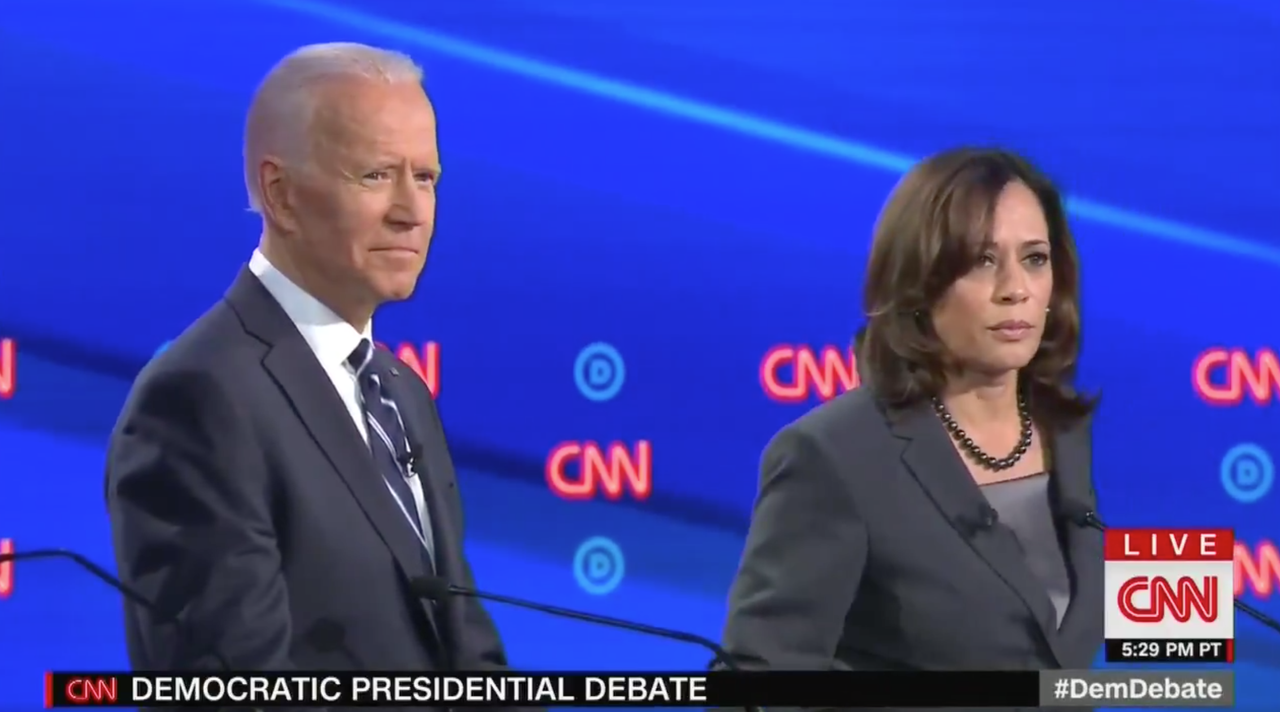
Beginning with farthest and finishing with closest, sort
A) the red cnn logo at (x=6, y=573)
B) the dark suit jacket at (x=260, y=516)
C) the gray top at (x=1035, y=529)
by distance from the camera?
the red cnn logo at (x=6, y=573) → the gray top at (x=1035, y=529) → the dark suit jacket at (x=260, y=516)

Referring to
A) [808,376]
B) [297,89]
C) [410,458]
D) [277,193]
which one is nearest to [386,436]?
[410,458]

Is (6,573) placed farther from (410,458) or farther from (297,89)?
(297,89)

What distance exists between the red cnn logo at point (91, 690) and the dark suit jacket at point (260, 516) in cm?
18

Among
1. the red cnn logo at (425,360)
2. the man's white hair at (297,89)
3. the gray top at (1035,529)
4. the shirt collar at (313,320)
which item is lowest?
the gray top at (1035,529)

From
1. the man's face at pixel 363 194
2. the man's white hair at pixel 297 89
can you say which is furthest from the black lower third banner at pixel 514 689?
the man's white hair at pixel 297 89

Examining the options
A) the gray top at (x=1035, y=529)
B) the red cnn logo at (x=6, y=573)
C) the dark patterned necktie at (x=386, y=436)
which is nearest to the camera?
the dark patterned necktie at (x=386, y=436)

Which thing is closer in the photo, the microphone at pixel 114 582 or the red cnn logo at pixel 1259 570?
the microphone at pixel 114 582

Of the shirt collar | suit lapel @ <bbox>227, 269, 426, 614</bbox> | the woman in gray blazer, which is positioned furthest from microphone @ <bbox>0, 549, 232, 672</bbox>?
the woman in gray blazer

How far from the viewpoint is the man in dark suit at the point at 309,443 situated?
7.02 feet

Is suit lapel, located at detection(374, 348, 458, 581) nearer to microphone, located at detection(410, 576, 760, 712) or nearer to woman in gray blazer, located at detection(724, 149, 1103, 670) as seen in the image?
microphone, located at detection(410, 576, 760, 712)

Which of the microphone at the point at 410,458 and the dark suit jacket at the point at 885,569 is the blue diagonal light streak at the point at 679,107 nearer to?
the dark suit jacket at the point at 885,569

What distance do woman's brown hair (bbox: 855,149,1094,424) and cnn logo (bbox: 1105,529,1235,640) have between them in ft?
0.66

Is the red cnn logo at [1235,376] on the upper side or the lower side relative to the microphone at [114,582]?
upper

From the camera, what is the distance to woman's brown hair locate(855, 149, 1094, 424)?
7.68 ft
